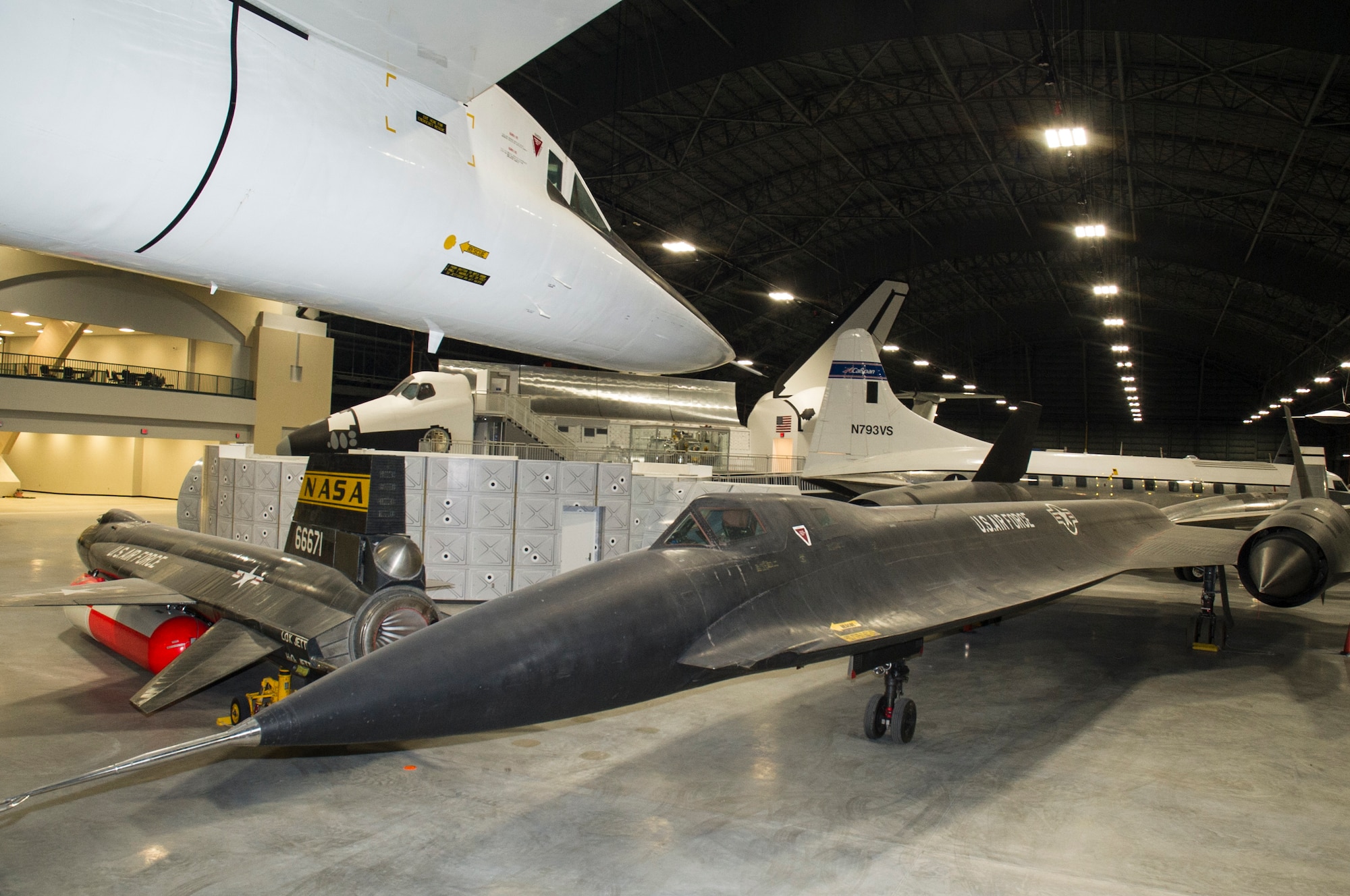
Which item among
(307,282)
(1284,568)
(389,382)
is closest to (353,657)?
(307,282)

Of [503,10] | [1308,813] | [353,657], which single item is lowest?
[1308,813]

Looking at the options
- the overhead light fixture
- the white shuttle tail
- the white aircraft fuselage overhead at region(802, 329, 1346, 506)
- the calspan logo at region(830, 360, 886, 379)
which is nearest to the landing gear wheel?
the white aircraft fuselage overhead at region(802, 329, 1346, 506)

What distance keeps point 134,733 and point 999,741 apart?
24.6 ft

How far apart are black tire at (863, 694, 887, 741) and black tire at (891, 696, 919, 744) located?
83 millimetres

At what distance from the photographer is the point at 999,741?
7.12 metres

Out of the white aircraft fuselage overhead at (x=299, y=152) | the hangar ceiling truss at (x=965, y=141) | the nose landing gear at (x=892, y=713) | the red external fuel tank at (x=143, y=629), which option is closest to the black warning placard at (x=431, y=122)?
the white aircraft fuselage overhead at (x=299, y=152)

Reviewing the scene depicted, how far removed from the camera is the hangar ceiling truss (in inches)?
655

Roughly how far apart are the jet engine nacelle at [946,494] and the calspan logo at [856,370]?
486 centimetres

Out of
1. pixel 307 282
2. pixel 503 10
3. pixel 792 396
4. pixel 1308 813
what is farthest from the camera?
pixel 792 396

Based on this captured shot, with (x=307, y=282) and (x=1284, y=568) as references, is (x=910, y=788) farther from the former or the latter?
(x=1284, y=568)

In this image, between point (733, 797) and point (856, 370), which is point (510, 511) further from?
point (856, 370)

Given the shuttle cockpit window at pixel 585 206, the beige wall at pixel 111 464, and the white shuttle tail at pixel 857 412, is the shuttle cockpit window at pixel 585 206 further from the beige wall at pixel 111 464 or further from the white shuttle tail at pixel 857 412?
the beige wall at pixel 111 464

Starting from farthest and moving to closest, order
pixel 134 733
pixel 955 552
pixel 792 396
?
pixel 792 396 → pixel 955 552 → pixel 134 733

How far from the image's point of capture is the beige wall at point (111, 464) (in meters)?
34.9
